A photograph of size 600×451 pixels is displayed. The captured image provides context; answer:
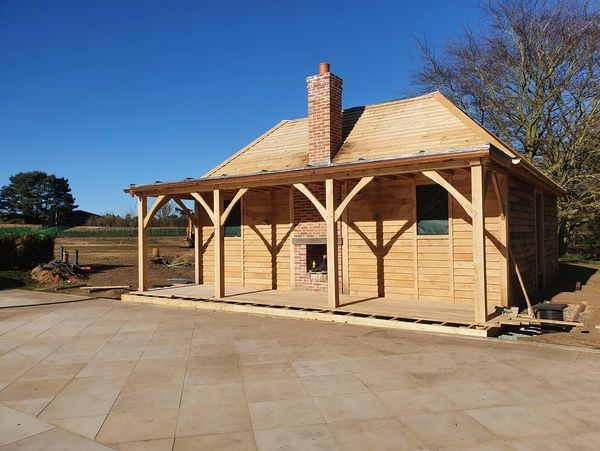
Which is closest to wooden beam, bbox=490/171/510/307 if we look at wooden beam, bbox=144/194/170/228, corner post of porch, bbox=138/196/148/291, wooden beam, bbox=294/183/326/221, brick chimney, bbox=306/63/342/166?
wooden beam, bbox=294/183/326/221

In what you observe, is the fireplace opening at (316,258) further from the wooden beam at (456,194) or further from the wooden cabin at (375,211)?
the wooden beam at (456,194)

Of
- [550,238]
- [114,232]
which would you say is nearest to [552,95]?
[550,238]

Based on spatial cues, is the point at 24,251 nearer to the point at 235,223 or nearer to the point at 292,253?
the point at 235,223

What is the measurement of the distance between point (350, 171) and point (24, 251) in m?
16.1

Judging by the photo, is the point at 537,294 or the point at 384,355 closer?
the point at 384,355

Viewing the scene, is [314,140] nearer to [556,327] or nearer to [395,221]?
[395,221]

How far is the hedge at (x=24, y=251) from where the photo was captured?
1839 cm

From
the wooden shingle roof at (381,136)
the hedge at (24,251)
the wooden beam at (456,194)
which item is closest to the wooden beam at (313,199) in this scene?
the wooden shingle roof at (381,136)

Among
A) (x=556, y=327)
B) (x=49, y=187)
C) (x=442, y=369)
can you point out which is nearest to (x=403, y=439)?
→ (x=442, y=369)

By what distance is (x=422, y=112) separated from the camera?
37.1 feet

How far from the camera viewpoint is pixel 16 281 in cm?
1606

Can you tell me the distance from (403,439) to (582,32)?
2313 centimetres

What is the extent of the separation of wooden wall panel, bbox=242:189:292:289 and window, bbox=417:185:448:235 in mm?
3690

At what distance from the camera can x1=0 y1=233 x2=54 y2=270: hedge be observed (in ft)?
60.3
